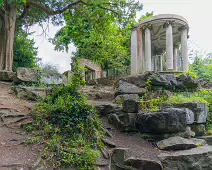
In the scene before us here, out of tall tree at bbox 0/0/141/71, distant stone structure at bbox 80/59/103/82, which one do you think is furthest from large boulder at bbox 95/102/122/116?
distant stone structure at bbox 80/59/103/82

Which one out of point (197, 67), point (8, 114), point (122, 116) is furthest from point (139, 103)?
point (197, 67)

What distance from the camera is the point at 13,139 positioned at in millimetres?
3627

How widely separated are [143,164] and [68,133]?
1.54 metres

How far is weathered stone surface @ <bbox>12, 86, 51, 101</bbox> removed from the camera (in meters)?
6.18

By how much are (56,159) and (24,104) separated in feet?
9.82

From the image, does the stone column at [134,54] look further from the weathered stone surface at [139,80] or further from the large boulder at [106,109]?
the large boulder at [106,109]

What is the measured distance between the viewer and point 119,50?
47.4ft

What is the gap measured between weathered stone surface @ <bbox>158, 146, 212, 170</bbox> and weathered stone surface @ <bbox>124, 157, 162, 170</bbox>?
8.3 inches

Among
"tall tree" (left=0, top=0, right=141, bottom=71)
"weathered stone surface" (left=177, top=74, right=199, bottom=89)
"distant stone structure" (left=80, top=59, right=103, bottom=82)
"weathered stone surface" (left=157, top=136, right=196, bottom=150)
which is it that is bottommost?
"weathered stone surface" (left=157, top=136, right=196, bottom=150)

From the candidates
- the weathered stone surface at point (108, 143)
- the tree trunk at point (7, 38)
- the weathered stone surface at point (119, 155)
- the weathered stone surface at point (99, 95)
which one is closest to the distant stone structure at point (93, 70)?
the tree trunk at point (7, 38)

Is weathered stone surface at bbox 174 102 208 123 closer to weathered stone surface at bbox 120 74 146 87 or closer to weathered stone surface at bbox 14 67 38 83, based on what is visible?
weathered stone surface at bbox 120 74 146 87

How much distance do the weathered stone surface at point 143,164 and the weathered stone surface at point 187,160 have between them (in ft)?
0.69

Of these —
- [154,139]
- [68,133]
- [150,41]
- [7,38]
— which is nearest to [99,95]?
[154,139]

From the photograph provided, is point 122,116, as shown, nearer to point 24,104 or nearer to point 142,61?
point 24,104
